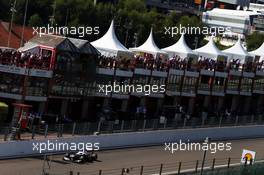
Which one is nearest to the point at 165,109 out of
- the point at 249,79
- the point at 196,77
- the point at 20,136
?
the point at 196,77

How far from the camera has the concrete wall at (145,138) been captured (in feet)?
130

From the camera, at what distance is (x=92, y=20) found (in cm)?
10469

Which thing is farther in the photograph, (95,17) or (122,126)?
(95,17)

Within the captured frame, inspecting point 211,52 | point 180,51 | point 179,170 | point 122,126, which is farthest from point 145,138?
point 211,52

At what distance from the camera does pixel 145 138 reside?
50.9 meters

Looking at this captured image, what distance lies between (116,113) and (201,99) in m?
16.7

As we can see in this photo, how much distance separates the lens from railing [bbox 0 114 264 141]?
41656mm

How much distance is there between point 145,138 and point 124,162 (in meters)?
7.52

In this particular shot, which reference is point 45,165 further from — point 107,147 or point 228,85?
point 228,85

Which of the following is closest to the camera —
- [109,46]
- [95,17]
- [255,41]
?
[109,46]

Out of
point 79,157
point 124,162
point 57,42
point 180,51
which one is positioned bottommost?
point 124,162

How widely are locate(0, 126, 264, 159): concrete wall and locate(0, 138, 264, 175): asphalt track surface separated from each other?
662 millimetres

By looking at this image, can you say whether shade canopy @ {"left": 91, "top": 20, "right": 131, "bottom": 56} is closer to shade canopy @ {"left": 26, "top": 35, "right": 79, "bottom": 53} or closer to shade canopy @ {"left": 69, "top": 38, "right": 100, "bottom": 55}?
shade canopy @ {"left": 69, "top": 38, "right": 100, "bottom": 55}

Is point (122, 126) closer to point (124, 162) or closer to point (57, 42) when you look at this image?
point (124, 162)
